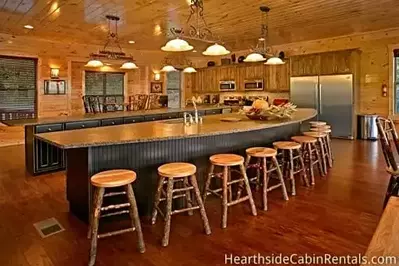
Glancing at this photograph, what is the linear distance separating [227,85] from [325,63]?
3.35 metres

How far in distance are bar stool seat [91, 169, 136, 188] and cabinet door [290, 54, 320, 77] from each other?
6914mm

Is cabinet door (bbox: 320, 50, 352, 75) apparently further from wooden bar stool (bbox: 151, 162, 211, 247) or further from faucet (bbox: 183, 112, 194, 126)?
wooden bar stool (bbox: 151, 162, 211, 247)

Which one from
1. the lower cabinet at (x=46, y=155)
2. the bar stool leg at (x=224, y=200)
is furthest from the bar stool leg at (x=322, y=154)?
the lower cabinet at (x=46, y=155)

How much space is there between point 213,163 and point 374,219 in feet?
5.23

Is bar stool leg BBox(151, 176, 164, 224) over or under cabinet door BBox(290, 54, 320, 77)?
under

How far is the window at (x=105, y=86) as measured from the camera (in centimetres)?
951

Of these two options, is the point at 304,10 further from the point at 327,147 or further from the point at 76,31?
the point at 76,31

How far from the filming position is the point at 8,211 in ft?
11.0

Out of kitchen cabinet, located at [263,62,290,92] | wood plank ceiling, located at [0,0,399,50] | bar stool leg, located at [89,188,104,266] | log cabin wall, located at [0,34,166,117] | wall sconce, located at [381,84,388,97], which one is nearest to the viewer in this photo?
bar stool leg, located at [89,188,104,266]

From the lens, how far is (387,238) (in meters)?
1.08

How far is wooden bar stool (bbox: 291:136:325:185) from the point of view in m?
4.26

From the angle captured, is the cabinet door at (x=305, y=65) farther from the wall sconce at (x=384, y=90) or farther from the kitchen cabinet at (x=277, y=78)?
the wall sconce at (x=384, y=90)

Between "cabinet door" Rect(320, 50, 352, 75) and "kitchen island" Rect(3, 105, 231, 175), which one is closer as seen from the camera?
"kitchen island" Rect(3, 105, 231, 175)

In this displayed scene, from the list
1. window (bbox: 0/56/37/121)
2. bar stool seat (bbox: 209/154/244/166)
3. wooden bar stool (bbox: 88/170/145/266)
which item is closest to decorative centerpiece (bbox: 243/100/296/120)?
bar stool seat (bbox: 209/154/244/166)
